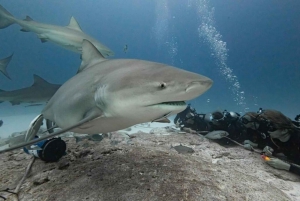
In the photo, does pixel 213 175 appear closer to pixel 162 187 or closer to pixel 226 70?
pixel 162 187

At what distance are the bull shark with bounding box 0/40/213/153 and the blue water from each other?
2772 inches

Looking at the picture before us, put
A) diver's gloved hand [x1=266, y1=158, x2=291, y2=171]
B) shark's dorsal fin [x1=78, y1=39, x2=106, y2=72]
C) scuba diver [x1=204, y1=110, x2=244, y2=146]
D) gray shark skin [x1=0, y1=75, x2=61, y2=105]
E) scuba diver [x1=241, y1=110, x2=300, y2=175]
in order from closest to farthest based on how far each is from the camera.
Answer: shark's dorsal fin [x1=78, y1=39, x2=106, y2=72]
diver's gloved hand [x1=266, y1=158, x2=291, y2=171]
scuba diver [x1=241, y1=110, x2=300, y2=175]
scuba diver [x1=204, y1=110, x2=244, y2=146]
gray shark skin [x1=0, y1=75, x2=61, y2=105]

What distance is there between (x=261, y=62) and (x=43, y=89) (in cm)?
13528

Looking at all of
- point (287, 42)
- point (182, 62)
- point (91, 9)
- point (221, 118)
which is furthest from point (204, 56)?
point (221, 118)

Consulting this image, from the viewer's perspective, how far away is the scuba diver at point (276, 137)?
4.17 m

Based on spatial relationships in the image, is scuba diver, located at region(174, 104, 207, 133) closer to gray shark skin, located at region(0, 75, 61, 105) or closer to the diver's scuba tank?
the diver's scuba tank

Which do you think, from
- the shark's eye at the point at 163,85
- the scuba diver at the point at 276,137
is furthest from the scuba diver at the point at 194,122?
the shark's eye at the point at 163,85

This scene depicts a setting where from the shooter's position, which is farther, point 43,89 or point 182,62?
point 182,62

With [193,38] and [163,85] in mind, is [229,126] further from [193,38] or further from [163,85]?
[193,38]

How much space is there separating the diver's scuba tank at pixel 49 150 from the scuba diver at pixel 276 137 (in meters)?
4.35

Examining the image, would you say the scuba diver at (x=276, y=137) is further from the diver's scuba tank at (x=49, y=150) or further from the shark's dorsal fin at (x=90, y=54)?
the diver's scuba tank at (x=49, y=150)

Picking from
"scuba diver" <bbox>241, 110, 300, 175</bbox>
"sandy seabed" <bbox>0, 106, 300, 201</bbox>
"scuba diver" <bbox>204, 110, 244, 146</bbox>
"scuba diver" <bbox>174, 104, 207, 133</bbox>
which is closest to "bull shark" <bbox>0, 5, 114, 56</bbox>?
"sandy seabed" <bbox>0, 106, 300, 201</bbox>

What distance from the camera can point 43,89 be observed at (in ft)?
24.3

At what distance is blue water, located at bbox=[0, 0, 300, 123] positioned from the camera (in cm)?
8956
